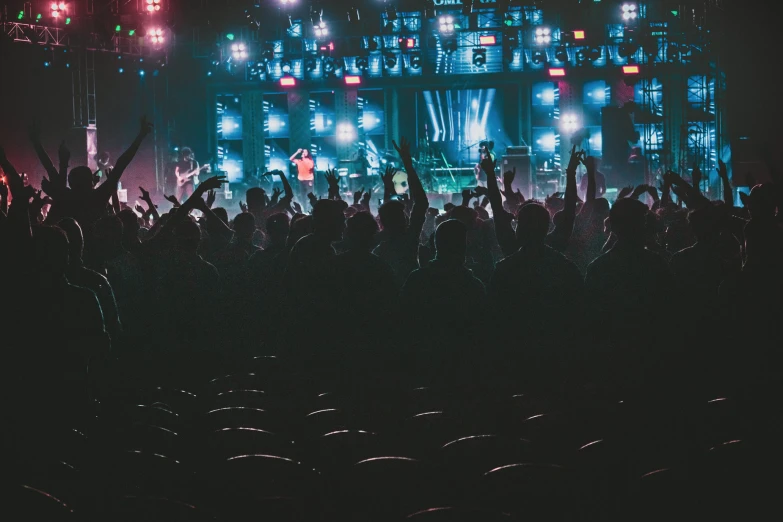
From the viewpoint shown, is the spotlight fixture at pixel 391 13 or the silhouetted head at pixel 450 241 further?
the spotlight fixture at pixel 391 13

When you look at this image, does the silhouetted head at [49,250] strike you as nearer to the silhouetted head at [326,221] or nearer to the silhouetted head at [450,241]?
the silhouetted head at [326,221]

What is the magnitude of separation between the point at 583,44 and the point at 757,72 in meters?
4.55

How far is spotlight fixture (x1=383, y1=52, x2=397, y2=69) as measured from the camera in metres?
23.7

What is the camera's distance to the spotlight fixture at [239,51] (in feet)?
80.8

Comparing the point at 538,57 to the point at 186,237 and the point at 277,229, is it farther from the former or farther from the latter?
the point at 186,237

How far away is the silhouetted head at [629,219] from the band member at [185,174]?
2012cm

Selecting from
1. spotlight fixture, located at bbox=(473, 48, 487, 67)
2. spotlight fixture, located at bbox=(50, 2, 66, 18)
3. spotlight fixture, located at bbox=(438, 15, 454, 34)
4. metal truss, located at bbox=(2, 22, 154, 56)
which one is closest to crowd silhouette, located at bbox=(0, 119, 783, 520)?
metal truss, located at bbox=(2, 22, 154, 56)

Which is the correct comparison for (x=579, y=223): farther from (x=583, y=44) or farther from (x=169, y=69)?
(x=169, y=69)

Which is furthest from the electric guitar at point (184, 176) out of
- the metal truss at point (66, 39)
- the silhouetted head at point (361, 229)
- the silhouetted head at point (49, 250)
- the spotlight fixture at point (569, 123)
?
the silhouetted head at point (49, 250)

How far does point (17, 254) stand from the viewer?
367cm

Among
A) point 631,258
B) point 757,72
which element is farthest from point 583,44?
point 631,258

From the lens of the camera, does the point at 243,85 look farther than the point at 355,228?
Yes

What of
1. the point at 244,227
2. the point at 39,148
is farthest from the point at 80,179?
the point at 244,227

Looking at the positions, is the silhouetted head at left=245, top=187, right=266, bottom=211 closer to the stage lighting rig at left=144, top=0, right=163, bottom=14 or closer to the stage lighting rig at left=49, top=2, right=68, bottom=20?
the stage lighting rig at left=49, top=2, right=68, bottom=20
